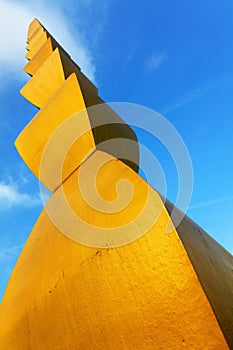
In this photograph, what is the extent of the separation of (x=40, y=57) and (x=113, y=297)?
1729 millimetres

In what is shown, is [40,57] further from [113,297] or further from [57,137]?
[113,297]

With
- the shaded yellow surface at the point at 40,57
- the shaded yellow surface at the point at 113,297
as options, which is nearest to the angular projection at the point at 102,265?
the shaded yellow surface at the point at 113,297

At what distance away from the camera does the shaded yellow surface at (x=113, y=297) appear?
640mm

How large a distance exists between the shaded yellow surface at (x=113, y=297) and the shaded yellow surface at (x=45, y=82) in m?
0.82

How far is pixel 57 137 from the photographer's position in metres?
1.35

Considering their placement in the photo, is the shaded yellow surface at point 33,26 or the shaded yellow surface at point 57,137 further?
the shaded yellow surface at point 33,26

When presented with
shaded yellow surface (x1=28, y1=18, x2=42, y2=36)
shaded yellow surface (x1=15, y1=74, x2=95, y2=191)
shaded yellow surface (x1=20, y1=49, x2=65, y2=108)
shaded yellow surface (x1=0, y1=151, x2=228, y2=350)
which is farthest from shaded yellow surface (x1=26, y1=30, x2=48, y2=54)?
shaded yellow surface (x1=0, y1=151, x2=228, y2=350)

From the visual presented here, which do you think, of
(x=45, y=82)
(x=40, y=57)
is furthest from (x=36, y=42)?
(x=45, y=82)

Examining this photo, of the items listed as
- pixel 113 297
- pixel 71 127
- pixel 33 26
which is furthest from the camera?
pixel 33 26

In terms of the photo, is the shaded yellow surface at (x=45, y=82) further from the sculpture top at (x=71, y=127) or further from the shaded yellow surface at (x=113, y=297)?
the shaded yellow surface at (x=113, y=297)

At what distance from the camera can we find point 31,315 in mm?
943

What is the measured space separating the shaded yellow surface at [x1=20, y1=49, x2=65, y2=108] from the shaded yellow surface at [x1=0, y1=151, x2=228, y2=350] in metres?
0.82

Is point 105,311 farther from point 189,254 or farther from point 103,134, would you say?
point 103,134

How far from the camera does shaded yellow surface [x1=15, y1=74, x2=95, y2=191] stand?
4.17 ft
